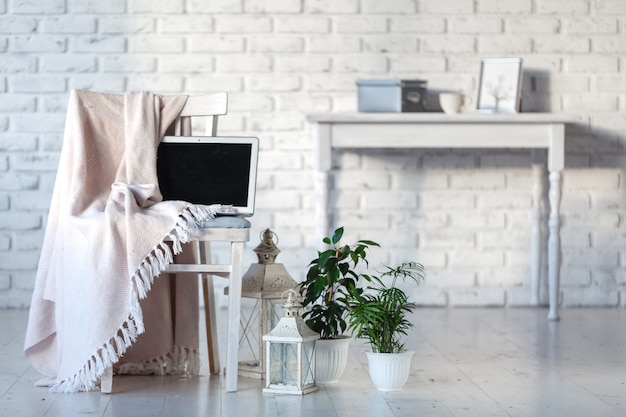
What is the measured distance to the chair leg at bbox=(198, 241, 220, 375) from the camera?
2.85m

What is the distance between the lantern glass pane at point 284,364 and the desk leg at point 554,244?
176 cm

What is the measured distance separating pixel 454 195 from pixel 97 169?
201 cm

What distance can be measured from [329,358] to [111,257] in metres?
0.64

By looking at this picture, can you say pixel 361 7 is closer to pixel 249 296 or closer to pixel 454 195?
pixel 454 195

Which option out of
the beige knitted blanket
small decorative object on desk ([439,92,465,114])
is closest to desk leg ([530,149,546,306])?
small decorative object on desk ([439,92,465,114])

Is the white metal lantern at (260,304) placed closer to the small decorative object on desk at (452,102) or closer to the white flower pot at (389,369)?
the white flower pot at (389,369)

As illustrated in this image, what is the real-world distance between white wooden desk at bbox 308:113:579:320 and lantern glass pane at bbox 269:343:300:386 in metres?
1.38

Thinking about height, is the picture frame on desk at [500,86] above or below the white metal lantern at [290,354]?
above

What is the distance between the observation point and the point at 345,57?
14.0 ft

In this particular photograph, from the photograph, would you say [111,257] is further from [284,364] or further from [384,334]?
[384,334]

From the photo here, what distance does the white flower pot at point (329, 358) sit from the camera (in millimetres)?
2635

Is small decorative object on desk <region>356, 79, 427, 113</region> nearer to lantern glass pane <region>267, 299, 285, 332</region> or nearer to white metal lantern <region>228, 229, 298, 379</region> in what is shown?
white metal lantern <region>228, 229, 298, 379</region>

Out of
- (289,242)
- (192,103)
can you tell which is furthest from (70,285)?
(289,242)

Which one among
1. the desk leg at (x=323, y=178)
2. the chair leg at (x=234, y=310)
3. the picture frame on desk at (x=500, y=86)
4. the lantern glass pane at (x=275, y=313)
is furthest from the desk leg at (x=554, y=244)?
the chair leg at (x=234, y=310)
